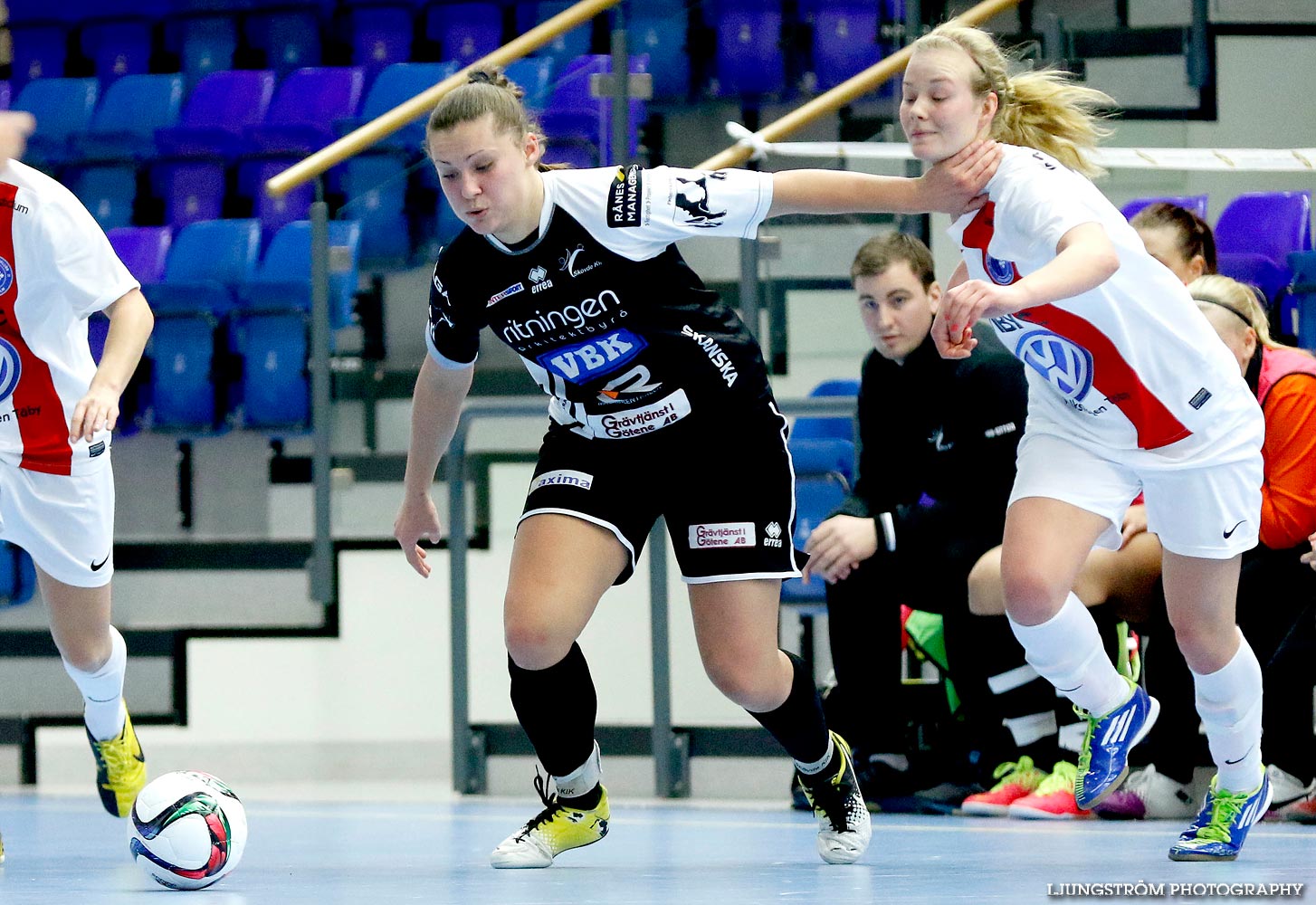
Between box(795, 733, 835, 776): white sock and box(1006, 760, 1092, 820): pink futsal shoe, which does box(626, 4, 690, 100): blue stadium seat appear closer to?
box(1006, 760, 1092, 820): pink futsal shoe

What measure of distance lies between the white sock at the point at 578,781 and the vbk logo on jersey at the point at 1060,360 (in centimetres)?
129

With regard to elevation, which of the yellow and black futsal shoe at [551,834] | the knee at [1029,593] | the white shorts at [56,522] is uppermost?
the white shorts at [56,522]

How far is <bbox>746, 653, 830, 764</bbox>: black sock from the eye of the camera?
379 centimetres

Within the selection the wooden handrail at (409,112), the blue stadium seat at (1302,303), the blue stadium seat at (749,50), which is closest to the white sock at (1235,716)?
the blue stadium seat at (1302,303)

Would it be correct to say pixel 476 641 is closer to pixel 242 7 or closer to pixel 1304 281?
pixel 1304 281

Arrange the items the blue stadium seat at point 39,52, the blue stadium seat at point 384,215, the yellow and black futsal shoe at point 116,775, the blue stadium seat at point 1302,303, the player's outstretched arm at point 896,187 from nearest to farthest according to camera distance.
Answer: the player's outstretched arm at point 896,187 → the yellow and black futsal shoe at point 116,775 → the blue stadium seat at point 1302,303 → the blue stadium seat at point 384,215 → the blue stadium seat at point 39,52

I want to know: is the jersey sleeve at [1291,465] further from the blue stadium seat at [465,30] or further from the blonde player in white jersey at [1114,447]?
the blue stadium seat at [465,30]

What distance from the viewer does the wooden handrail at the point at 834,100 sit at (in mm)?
6090

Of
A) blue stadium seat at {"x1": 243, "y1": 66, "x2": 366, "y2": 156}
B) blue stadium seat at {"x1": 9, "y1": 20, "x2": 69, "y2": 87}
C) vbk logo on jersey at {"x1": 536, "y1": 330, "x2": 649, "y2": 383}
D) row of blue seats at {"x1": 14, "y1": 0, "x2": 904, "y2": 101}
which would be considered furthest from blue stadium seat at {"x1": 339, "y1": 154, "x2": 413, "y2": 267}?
blue stadium seat at {"x1": 9, "y1": 20, "x2": 69, "y2": 87}

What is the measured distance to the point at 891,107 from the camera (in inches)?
242

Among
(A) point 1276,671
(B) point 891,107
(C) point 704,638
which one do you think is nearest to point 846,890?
(C) point 704,638

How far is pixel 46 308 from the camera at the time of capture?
13.9 ft

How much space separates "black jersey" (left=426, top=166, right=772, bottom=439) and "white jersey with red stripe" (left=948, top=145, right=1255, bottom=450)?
1.65 feet

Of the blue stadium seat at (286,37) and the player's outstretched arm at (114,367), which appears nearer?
the player's outstretched arm at (114,367)
